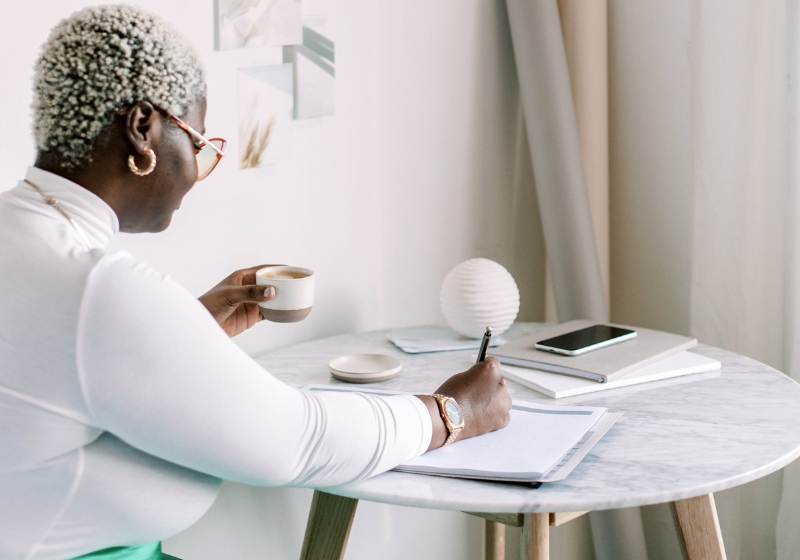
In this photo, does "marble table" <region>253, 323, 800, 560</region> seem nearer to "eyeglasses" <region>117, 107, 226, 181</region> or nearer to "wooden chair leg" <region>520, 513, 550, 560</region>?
"wooden chair leg" <region>520, 513, 550, 560</region>

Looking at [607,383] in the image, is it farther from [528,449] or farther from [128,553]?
[128,553]

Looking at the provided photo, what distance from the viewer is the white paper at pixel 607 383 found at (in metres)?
1.31

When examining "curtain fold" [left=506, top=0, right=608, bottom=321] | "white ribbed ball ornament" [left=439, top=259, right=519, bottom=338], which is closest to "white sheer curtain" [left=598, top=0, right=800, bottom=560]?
"curtain fold" [left=506, top=0, right=608, bottom=321]

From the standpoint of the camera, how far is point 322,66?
64.1 inches

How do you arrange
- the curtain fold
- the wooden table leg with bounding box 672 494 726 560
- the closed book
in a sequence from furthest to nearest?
the curtain fold
the closed book
the wooden table leg with bounding box 672 494 726 560

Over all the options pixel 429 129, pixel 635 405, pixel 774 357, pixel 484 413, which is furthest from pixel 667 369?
pixel 429 129

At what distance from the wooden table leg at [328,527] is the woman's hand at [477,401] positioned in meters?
0.37

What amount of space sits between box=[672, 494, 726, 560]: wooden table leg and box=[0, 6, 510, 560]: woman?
494mm

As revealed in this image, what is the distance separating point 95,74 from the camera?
2.93 ft

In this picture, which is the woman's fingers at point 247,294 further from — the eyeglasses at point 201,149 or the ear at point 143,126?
the ear at point 143,126

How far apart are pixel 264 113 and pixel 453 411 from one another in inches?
28.2

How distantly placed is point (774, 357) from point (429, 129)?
913 millimetres

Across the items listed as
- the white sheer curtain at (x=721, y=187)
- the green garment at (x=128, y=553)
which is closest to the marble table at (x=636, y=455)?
the green garment at (x=128, y=553)

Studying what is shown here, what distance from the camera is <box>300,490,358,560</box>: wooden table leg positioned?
141cm
